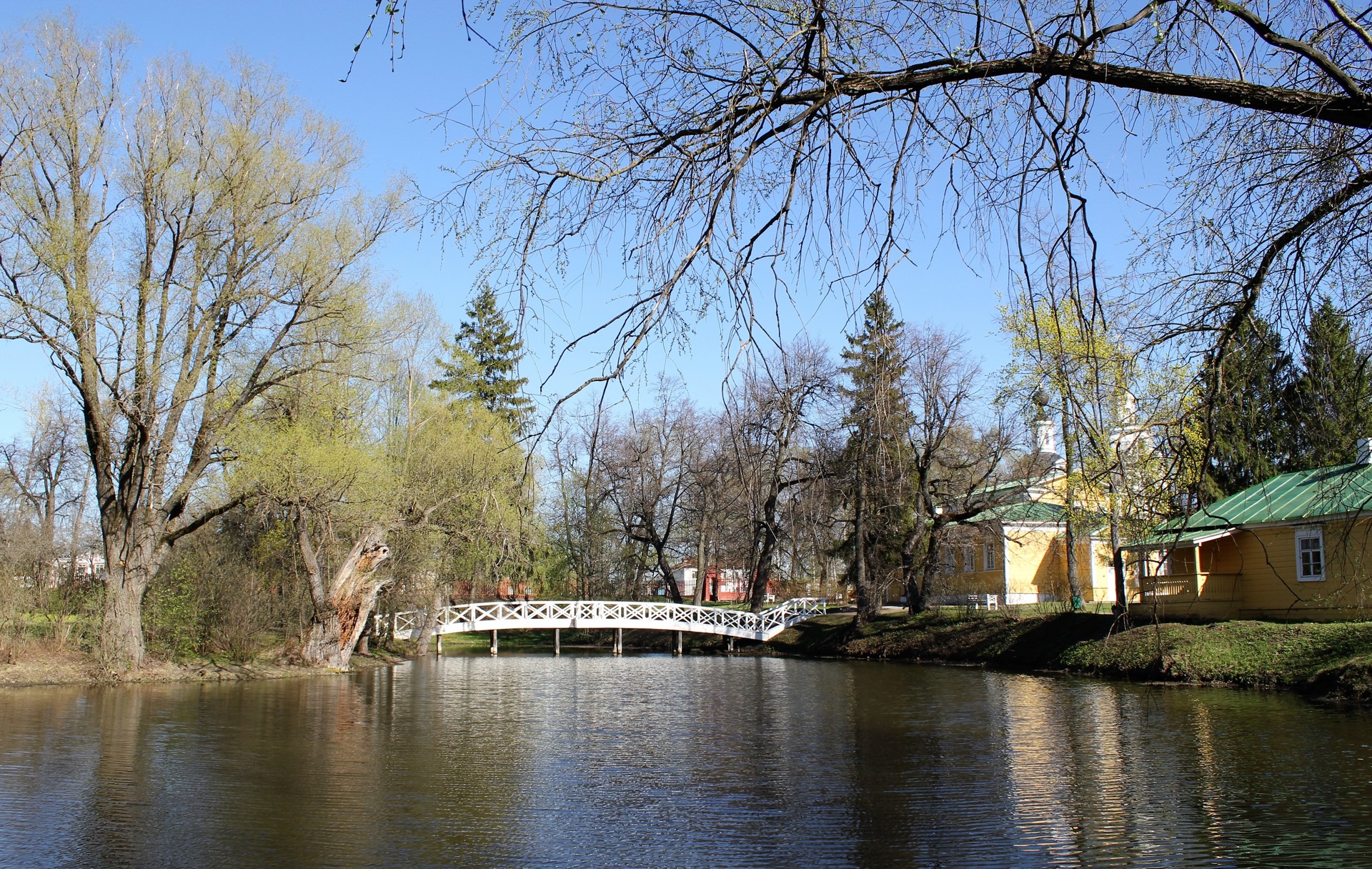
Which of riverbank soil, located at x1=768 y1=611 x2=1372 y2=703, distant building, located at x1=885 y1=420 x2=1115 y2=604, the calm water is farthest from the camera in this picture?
distant building, located at x1=885 y1=420 x2=1115 y2=604

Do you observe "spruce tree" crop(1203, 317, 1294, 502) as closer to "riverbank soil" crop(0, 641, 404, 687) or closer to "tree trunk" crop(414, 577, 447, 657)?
"riverbank soil" crop(0, 641, 404, 687)

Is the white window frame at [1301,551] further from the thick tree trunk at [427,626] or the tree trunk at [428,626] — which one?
the thick tree trunk at [427,626]

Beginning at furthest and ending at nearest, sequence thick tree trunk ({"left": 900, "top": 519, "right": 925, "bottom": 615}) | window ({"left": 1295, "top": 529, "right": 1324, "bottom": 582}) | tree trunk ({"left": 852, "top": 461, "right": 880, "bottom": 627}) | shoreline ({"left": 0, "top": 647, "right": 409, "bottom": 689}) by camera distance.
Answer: thick tree trunk ({"left": 900, "top": 519, "right": 925, "bottom": 615}) → tree trunk ({"left": 852, "top": 461, "right": 880, "bottom": 627}) → window ({"left": 1295, "top": 529, "right": 1324, "bottom": 582}) → shoreline ({"left": 0, "top": 647, "right": 409, "bottom": 689})

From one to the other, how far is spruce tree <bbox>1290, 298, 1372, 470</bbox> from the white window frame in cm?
1842

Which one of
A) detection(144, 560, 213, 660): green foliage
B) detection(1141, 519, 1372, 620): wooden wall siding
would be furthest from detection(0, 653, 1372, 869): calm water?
detection(1141, 519, 1372, 620): wooden wall siding

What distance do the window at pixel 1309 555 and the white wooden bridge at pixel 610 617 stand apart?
19.5 metres

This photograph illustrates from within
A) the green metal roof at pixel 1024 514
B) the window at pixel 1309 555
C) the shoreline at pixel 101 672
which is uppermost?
the green metal roof at pixel 1024 514

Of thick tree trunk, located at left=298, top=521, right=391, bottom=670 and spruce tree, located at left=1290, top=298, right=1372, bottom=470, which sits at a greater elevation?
spruce tree, located at left=1290, top=298, right=1372, bottom=470

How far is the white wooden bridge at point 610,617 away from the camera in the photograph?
36750 millimetres

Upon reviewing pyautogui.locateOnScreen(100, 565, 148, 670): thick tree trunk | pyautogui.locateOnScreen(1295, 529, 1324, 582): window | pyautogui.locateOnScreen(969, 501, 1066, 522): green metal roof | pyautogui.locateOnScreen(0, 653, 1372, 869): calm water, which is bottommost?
pyautogui.locateOnScreen(0, 653, 1372, 869): calm water

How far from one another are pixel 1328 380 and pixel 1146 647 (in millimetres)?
17167

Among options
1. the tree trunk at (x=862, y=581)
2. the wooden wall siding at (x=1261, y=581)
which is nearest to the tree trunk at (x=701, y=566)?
the tree trunk at (x=862, y=581)

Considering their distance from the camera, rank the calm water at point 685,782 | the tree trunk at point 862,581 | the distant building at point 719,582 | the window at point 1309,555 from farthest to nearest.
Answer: the distant building at point 719,582 → the tree trunk at point 862,581 → the window at point 1309,555 → the calm water at point 685,782

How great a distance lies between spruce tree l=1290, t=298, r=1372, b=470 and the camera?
220 inches
